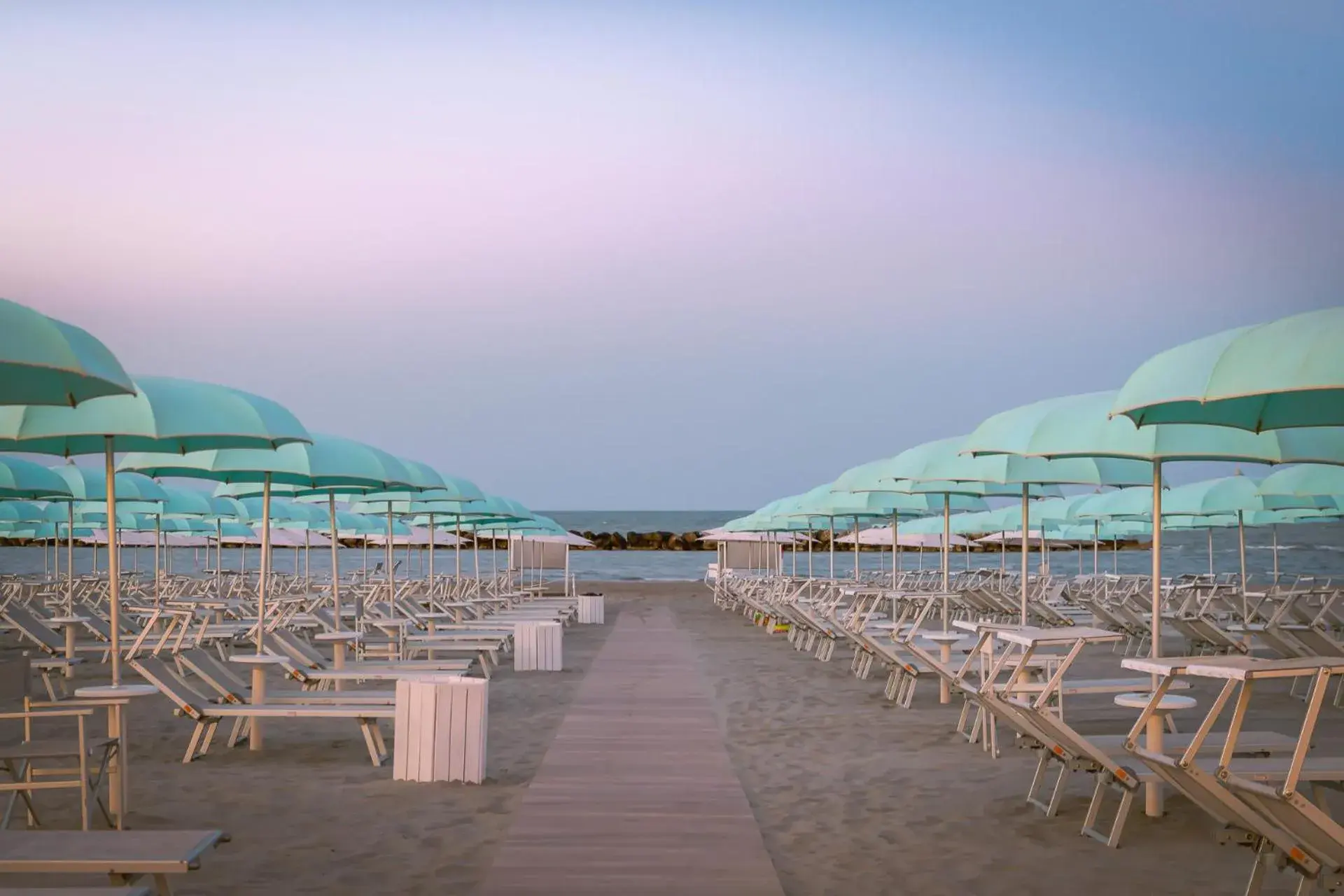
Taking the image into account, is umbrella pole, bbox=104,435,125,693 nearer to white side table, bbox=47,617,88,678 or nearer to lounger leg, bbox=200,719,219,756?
lounger leg, bbox=200,719,219,756

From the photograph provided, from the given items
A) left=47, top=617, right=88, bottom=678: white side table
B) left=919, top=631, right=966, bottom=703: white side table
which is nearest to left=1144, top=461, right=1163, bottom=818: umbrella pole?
left=919, top=631, right=966, bottom=703: white side table

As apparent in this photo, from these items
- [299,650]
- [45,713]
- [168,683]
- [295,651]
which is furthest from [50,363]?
[299,650]

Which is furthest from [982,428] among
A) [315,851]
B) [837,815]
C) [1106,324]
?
[1106,324]

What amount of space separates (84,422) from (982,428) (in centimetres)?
536

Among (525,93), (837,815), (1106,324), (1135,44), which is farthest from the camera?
(1106,324)

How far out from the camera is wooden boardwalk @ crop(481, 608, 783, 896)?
4809 millimetres

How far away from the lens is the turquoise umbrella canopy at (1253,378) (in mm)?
4648

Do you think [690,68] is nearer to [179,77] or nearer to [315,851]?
[179,77]

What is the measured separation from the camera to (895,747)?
8477 millimetres

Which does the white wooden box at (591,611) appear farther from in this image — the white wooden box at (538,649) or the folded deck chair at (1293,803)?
the folded deck chair at (1293,803)

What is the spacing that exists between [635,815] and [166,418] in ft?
11.0

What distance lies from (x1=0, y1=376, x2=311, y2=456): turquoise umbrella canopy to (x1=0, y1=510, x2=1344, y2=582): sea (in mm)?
37739

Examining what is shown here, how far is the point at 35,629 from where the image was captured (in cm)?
1198

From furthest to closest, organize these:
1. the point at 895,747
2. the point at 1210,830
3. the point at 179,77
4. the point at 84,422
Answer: the point at 179,77
the point at 895,747
the point at 84,422
the point at 1210,830
